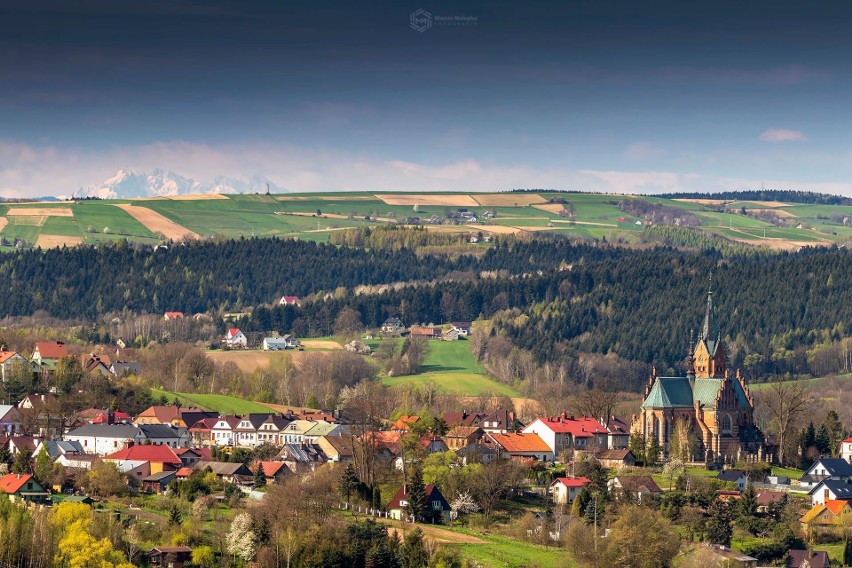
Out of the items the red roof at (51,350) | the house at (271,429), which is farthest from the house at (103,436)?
the red roof at (51,350)

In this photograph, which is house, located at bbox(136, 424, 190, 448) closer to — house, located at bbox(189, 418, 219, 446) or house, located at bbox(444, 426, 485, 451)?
house, located at bbox(189, 418, 219, 446)

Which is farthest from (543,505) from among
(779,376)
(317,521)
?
(779,376)

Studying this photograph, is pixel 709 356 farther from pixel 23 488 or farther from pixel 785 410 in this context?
pixel 23 488

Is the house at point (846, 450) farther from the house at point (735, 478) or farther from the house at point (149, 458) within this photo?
the house at point (149, 458)

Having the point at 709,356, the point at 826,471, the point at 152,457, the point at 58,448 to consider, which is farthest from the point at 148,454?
the point at 709,356

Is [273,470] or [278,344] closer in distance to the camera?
[273,470]

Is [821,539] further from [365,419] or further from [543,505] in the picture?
[365,419]
